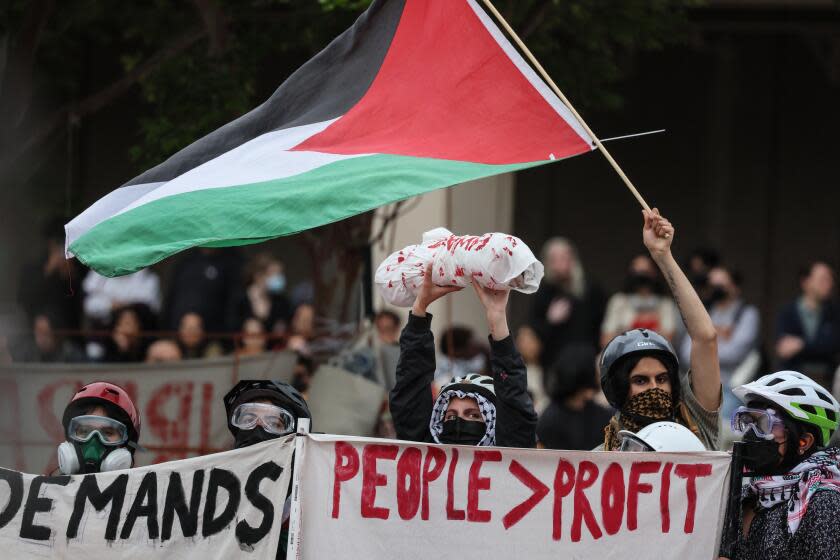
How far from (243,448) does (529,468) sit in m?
1.03

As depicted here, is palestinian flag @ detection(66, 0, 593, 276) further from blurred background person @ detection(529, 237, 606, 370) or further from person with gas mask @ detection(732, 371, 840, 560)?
blurred background person @ detection(529, 237, 606, 370)

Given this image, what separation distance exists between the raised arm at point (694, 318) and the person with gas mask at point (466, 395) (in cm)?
60

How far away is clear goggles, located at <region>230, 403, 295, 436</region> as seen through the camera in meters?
6.43

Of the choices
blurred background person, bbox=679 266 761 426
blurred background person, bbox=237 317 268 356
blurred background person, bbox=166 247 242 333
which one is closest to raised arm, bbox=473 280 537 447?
blurred background person, bbox=237 317 268 356

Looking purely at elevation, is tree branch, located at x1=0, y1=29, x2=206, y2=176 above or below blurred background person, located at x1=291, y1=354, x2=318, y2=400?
above

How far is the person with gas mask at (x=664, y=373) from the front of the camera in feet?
20.3

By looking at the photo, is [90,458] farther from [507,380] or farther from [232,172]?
[507,380]

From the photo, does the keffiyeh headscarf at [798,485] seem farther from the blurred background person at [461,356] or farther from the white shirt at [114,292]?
the white shirt at [114,292]

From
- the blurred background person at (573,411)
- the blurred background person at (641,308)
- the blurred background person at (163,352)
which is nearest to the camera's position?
the blurred background person at (573,411)

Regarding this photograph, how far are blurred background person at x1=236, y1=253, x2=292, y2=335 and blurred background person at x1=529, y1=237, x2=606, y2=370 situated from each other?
2210 millimetres

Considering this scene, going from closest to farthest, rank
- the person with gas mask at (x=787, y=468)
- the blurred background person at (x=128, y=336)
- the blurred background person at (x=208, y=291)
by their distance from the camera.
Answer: the person with gas mask at (x=787, y=468)
the blurred background person at (x=128, y=336)
the blurred background person at (x=208, y=291)

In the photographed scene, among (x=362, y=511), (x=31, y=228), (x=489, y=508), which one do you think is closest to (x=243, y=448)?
(x=362, y=511)

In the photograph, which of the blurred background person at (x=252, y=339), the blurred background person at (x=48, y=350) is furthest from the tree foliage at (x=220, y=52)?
the blurred background person at (x=48, y=350)

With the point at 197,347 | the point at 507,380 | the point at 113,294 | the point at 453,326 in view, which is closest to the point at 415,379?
the point at 507,380
